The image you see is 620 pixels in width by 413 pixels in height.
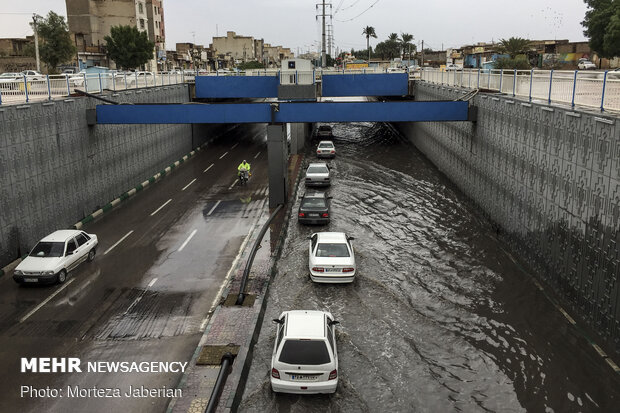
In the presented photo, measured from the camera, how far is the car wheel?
19.1 metres

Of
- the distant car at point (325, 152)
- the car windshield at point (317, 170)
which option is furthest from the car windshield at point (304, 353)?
the distant car at point (325, 152)

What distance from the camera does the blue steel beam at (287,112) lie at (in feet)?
93.1

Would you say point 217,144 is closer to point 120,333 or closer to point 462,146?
point 462,146

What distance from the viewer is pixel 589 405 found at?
12.2 m

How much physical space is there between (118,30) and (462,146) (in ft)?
212

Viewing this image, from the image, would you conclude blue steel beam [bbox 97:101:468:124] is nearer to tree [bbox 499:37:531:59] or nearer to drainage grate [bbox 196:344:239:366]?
drainage grate [bbox 196:344:239:366]

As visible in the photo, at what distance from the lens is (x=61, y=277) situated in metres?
19.3

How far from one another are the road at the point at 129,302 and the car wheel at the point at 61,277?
232 millimetres

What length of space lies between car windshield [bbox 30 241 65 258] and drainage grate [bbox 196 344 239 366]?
869 centimetres

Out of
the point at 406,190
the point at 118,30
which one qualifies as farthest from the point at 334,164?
the point at 118,30

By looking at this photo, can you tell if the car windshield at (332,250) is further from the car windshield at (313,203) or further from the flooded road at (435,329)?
the car windshield at (313,203)

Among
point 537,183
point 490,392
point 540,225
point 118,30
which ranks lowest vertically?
point 490,392

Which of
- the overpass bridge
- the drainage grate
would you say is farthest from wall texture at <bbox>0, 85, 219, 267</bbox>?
the drainage grate

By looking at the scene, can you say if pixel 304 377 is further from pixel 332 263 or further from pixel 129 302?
pixel 129 302
